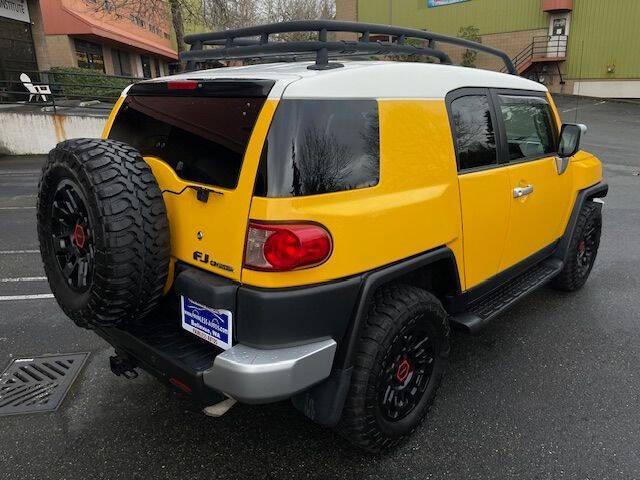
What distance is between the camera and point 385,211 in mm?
2199

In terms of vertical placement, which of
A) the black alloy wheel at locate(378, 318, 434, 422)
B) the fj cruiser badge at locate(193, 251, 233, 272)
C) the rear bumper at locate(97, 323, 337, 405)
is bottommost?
the black alloy wheel at locate(378, 318, 434, 422)

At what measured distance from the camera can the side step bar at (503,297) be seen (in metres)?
2.90

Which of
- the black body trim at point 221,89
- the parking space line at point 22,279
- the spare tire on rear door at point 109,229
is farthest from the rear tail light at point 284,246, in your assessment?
the parking space line at point 22,279

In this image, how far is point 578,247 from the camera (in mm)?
4234

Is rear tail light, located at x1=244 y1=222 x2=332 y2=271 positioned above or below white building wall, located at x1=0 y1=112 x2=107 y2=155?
above

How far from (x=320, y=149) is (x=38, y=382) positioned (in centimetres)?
244

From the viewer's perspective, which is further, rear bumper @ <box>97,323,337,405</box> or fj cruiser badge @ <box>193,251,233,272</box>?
fj cruiser badge @ <box>193,251,233,272</box>

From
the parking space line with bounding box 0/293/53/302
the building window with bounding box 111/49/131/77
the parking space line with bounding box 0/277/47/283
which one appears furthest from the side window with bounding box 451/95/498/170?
the building window with bounding box 111/49/131/77

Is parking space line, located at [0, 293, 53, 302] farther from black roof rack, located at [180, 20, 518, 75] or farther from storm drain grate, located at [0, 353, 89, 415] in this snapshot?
black roof rack, located at [180, 20, 518, 75]

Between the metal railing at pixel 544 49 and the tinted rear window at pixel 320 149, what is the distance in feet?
96.4

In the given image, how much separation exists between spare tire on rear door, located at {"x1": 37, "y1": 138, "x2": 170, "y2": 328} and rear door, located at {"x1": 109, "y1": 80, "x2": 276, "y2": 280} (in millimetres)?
116

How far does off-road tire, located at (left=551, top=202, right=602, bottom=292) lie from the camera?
4129mm

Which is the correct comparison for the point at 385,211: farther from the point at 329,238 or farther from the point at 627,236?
the point at 627,236

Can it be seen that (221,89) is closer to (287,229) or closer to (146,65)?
(287,229)
